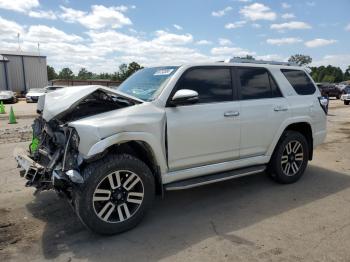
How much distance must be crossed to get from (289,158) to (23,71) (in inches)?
2056

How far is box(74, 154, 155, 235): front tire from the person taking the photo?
3.59 m

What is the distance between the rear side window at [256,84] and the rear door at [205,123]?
0.25m

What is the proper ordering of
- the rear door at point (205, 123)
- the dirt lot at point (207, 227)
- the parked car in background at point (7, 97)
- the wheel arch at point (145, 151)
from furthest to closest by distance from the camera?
the parked car in background at point (7, 97), the rear door at point (205, 123), the wheel arch at point (145, 151), the dirt lot at point (207, 227)

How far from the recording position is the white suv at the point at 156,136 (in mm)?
3646

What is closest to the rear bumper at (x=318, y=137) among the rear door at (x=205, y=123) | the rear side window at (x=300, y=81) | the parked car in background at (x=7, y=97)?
the rear side window at (x=300, y=81)

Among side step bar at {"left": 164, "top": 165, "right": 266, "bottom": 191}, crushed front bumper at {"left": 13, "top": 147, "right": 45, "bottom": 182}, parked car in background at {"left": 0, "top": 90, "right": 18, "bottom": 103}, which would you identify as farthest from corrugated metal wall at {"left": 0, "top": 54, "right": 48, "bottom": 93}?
side step bar at {"left": 164, "top": 165, "right": 266, "bottom": 191}

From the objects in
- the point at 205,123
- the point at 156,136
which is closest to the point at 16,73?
the point at 205,123

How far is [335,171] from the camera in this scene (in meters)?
6.49

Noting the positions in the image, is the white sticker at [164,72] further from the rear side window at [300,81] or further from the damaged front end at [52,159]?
the rear side window at [300,81]

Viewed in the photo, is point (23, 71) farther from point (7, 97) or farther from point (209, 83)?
point (209, 83)

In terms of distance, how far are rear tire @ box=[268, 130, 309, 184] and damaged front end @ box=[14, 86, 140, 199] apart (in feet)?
8.64

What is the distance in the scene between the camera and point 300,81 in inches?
230

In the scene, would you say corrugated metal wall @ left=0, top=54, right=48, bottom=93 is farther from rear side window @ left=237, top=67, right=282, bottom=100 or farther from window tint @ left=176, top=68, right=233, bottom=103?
window tint @ left=176, top=68, right=233, bottom=103

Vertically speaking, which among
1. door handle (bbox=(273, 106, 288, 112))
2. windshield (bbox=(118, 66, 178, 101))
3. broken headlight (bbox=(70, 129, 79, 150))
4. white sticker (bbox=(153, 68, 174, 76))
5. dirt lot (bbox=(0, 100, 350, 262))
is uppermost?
white sticker (bbox=(153, 68, 174, 76))
